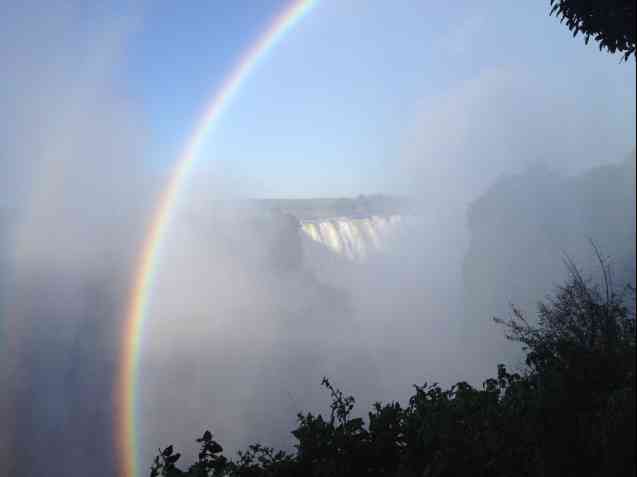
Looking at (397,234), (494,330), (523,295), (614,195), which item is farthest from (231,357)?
(397,234)

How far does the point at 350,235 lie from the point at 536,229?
1599 inches

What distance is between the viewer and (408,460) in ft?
15.5

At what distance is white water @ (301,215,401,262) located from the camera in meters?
87.6

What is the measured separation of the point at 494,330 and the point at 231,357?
3441 cm

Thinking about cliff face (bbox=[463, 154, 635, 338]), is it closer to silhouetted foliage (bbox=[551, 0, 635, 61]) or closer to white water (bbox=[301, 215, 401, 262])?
white water (bbox=[301, 215, 401, 262])

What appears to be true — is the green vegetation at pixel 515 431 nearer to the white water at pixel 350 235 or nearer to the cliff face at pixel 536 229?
the cliff face at pixel 536 229

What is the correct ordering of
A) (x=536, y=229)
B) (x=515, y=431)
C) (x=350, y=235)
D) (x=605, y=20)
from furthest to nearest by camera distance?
(x=350, y=235) → (x=536, y=229) → (x=605, y=20) → (x=515, y=431)

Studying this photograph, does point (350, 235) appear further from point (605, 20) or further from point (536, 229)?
point (605, 20)

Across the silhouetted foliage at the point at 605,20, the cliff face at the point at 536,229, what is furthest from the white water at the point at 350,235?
the silhouetted foliage at the point at 605,20

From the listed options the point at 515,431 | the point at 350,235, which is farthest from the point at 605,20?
the point at 350,235

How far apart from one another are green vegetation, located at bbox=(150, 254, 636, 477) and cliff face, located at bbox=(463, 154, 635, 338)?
1851 inches

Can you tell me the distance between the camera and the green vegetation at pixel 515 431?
11.0ft

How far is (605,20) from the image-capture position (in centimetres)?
637

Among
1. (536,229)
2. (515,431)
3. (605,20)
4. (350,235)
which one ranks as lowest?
(515,431)
